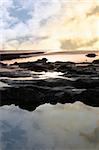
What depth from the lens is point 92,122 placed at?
9.28 feet

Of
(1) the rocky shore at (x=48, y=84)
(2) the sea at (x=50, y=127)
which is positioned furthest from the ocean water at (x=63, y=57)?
(2) the sea at (x=50, y=127)

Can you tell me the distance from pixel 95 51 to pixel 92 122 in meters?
0.54

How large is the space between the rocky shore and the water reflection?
0.18 ft

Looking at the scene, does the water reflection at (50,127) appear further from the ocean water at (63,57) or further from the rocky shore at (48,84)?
the ocean water at (63,57)

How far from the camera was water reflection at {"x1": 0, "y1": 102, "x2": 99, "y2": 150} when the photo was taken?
2.81 metres

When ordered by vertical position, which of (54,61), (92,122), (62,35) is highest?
(62,35)

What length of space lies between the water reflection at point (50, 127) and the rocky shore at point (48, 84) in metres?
0.05

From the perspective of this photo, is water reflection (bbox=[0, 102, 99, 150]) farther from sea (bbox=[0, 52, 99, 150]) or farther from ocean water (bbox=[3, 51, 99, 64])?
ocean water (bbox=[3, 51, 99, 64])

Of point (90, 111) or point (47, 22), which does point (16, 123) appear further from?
point (47, 22)

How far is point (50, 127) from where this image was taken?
9.25 feet

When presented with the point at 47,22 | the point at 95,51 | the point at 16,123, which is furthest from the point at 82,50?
the point at 16,123

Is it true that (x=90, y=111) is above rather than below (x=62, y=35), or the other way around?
below

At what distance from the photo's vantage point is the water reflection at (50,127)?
2.81 m

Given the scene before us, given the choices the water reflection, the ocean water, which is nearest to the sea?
the water reflection
